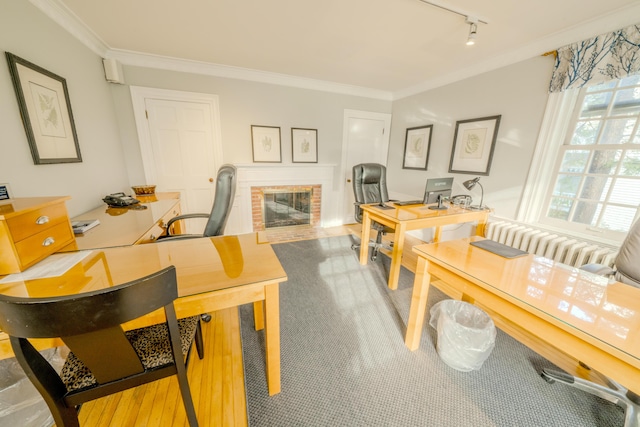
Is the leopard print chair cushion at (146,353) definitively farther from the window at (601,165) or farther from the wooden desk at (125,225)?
the window at (601,165)

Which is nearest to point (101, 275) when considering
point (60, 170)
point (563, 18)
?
point (60, 170)

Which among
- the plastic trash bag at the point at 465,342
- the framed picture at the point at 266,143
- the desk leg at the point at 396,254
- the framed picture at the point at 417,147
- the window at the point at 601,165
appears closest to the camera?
the plastic trash bag at the point at 465,342

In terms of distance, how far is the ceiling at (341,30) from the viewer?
1648 mm

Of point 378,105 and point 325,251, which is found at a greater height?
point 378,105

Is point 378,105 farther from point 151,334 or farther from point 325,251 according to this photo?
point 151,334

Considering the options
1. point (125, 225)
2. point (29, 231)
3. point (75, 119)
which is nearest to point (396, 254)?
point (125, 225)

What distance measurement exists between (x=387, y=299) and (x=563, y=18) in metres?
2.76

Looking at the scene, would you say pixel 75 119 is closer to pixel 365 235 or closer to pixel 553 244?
pixel 365 235

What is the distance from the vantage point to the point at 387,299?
2.01 meters

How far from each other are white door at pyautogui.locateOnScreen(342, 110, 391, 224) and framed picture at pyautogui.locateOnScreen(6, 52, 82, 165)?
3200mm

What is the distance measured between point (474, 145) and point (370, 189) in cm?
136

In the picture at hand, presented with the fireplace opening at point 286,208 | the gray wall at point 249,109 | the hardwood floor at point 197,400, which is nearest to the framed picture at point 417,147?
the gray wall at point 249,109

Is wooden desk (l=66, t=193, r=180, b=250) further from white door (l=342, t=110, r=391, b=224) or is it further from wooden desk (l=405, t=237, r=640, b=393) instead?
white door (l=342, t=110, r=391, b=224)

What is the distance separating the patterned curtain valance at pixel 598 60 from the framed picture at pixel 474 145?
56cm
